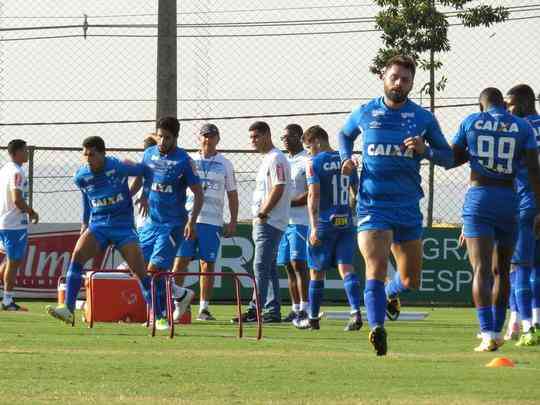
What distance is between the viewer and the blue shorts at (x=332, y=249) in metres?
15.0

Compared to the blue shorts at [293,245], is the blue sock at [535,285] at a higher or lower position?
lower

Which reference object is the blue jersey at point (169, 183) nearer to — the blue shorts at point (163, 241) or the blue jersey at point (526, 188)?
the blue shorts at point (163, 241)

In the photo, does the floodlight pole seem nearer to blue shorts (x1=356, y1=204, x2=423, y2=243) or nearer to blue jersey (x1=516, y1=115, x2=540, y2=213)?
blue jersey (x1=516, y1=115, x2=540, y2=213)

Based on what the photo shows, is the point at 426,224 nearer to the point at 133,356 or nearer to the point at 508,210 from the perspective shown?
the point at 508,210

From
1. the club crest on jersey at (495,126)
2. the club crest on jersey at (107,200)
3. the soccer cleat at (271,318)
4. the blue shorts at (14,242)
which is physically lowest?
the soccer cleat at (271,318)

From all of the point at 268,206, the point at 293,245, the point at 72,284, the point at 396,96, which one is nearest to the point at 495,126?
the point at 396,96

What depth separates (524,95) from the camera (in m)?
12.3

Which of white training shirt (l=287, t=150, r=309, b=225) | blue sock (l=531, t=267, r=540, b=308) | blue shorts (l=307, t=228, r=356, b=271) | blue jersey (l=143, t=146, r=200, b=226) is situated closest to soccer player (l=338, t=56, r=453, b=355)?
blue sock (l=531, t=267, r=540, b=308)

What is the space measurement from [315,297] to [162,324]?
208 centimetres

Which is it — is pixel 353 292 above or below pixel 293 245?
below

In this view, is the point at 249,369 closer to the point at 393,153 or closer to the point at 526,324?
the point at 393,153

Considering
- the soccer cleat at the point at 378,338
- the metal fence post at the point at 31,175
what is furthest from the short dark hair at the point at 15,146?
the soccer cleat at the point at 378,338

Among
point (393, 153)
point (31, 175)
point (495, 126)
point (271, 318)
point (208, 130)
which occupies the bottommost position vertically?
point (271, 318)

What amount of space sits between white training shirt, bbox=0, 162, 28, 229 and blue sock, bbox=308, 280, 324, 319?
17.8 feet
